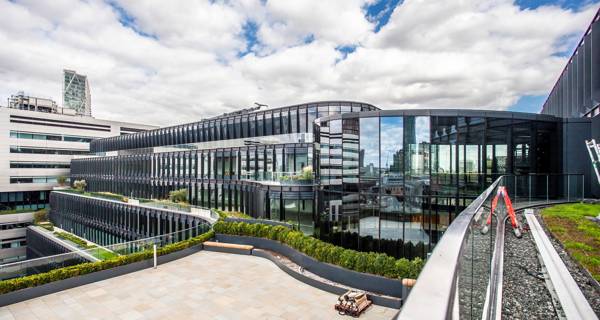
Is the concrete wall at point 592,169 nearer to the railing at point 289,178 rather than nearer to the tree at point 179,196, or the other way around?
the railing at point 289,178

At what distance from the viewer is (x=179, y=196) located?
38125mm

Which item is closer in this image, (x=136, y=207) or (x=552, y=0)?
(x=552, y=0)

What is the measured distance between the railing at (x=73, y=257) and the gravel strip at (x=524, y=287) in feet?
57.0

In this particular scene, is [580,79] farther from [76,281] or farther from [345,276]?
[76,281]

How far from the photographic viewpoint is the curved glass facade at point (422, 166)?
16.3 metres

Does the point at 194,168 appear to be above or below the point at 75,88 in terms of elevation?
below

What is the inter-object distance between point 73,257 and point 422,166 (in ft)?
60.0

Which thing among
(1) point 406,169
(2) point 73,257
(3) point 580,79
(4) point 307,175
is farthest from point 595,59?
(2) point 73,257

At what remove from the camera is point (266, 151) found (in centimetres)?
3200

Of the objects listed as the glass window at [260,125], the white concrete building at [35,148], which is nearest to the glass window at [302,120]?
Answer: the glass window at [260,125]

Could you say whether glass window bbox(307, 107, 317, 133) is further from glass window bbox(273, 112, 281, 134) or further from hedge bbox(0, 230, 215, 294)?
hedge bbox(0, 230, 215, 294)

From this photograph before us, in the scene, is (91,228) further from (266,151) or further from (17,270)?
(17,270)

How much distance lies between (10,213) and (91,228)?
22.4 m

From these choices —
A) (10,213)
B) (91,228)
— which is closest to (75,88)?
(10,213)
